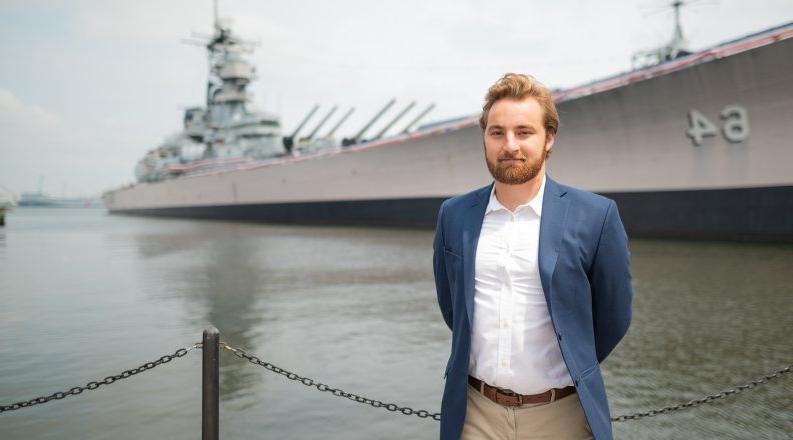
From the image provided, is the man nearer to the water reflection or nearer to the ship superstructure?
the water reflection

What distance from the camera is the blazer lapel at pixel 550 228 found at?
1907mm

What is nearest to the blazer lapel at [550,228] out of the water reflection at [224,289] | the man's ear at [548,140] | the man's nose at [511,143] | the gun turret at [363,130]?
the man's ear at [548,140]

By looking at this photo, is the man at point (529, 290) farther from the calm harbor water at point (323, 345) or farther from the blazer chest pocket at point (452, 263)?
the calm harbor water at point (323, 345)

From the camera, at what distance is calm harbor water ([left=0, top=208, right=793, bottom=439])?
4.57 m

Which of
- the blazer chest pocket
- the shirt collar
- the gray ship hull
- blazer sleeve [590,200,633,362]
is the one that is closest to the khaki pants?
blazer sleeve [590,200,633,362]

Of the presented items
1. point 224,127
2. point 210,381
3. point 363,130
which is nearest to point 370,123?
point 363,130

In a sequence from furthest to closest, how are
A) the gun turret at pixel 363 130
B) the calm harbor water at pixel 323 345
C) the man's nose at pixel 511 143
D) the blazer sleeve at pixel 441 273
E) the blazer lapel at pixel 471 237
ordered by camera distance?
the gun turret at pixel 363 130 < the calm harbor water at pixel 323 345 < the blazer sleeve at pixel 441 273 < the blazer lapel at pixel 471 237 < the man's nose at pixel 511 143

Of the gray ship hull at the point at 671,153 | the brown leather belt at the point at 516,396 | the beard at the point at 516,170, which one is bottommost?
the brown leather belt at the point at 516,396

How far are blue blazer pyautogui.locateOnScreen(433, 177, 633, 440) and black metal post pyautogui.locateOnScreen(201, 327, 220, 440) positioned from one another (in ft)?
4.81

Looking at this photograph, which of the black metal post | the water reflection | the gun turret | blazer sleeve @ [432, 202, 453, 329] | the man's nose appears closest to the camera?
the man's nose

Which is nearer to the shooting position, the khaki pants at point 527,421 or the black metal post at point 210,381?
the khaki pants at point 527,421

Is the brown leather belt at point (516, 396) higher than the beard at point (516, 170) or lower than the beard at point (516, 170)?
lower

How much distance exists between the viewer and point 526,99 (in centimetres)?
193

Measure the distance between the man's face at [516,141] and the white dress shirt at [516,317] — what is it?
153 millimetres
